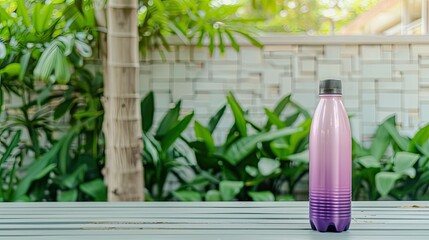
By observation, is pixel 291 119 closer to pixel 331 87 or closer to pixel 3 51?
pixel 3 51

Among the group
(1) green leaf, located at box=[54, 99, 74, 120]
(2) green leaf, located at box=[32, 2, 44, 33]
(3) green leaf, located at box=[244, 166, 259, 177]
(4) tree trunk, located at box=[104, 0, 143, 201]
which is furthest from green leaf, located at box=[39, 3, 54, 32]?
(3) green leaf, located at box=[244, 166, 259, 177]

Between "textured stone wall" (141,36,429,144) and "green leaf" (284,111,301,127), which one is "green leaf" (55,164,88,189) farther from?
"green leaf" (284,111,301,127)

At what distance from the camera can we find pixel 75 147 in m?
3.06

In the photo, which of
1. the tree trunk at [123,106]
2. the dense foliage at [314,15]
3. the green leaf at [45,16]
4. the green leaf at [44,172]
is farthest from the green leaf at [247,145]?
the dense foliage at [314,15]

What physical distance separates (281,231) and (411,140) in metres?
2.01

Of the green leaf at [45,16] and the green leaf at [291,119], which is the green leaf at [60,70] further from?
the green leaf at [291,119]

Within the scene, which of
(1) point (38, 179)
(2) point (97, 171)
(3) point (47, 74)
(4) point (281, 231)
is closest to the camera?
(4) point (281, 231)

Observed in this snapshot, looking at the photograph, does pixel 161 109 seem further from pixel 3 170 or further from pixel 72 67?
pixel 3 170

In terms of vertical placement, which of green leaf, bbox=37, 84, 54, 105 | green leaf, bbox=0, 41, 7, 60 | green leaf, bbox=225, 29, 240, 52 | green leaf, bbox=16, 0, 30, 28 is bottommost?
green leaf, bbox=37, 84, 54, 105

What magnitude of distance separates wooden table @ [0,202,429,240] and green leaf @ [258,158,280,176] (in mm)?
1079

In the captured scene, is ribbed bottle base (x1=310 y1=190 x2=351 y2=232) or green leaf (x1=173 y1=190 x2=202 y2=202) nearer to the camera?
ribbed bottle base (x1=310 y1=190 x2=351 y2=232)

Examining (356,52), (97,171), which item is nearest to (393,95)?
(356,52)

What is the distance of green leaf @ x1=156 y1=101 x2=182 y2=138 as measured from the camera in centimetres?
291

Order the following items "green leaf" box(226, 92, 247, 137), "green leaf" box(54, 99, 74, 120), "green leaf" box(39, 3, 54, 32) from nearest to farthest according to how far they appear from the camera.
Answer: "green leaf" box(39, 3, 54, 32) < "green leaf" box(226, 92, 247, 137) < "green leaf" box(54, 99, 74, 120)
